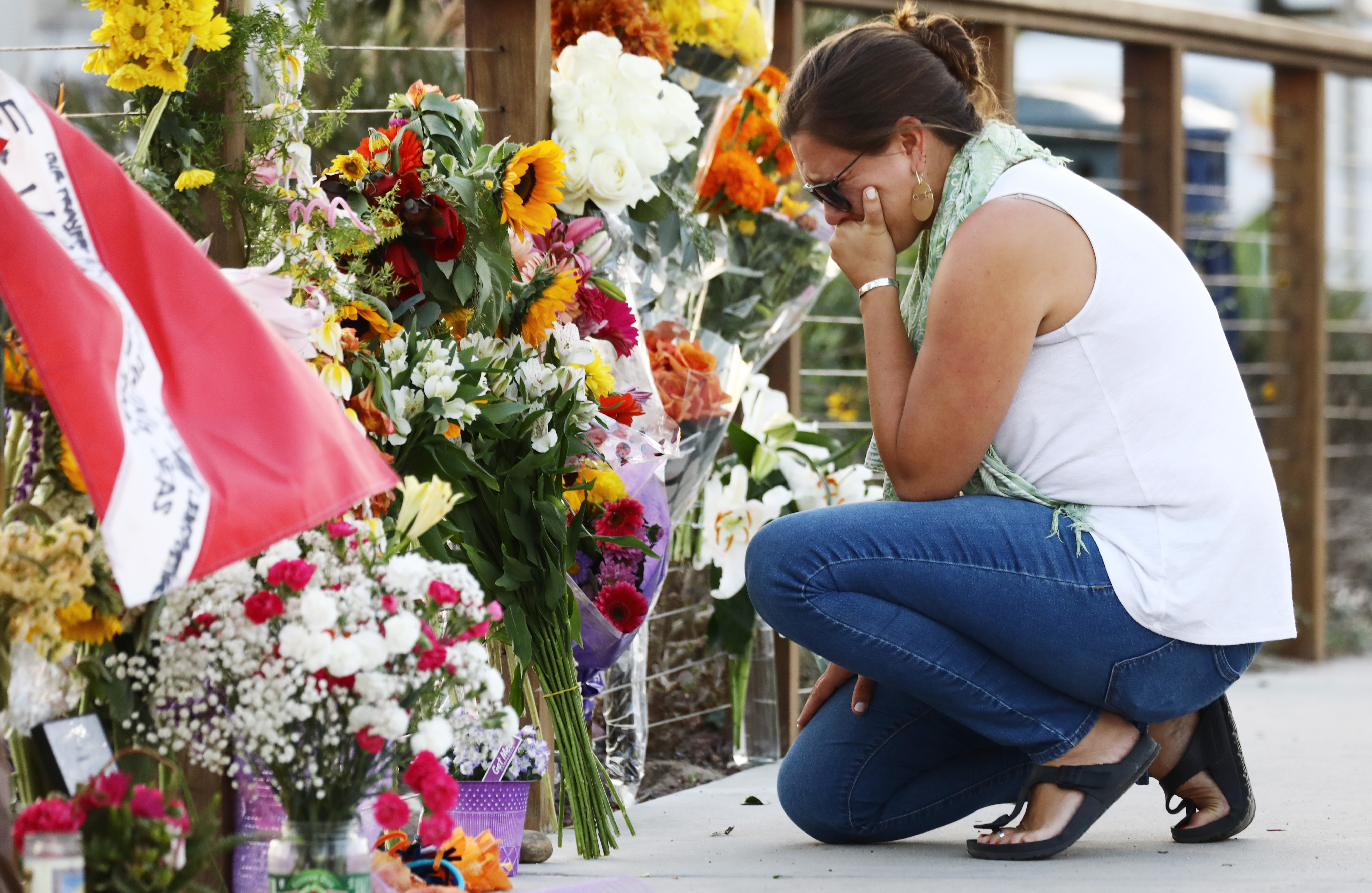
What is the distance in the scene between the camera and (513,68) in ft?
7.74

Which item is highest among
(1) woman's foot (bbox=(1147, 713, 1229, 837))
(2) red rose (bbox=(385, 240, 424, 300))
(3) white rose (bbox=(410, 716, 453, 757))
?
(2) red rose (bbox=(385, 240, 424, 300))

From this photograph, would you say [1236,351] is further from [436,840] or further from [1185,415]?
[436,840]

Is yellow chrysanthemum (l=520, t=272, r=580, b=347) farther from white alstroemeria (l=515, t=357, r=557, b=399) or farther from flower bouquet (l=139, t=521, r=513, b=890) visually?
flower bouquet (l=139, t=521, r=513, b=890)

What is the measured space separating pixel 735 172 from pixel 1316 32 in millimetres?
2591

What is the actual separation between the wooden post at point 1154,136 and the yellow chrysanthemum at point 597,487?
2.42 metres

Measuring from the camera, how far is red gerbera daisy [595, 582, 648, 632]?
2.12 metres

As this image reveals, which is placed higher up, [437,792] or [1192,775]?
[437,792]

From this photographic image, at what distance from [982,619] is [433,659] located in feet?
2.65

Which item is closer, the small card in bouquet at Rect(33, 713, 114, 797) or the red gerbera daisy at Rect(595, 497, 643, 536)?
the small card in bouquet at Rect(33, 713, 114, 797)

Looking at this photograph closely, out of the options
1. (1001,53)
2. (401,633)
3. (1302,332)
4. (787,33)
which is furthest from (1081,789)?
(1302,332)

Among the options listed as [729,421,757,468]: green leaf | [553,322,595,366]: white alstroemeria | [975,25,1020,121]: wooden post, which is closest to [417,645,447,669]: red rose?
[553,322,595,366]: white alstroemeria

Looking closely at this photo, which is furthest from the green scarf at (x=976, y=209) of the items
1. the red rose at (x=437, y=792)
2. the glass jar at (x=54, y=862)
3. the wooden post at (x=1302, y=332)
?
the wooden post at (x=1302, y=332)

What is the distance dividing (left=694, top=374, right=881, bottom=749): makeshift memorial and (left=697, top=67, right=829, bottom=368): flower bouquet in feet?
0.41

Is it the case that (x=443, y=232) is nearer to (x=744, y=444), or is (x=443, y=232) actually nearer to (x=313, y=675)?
(x=313, y=675)
